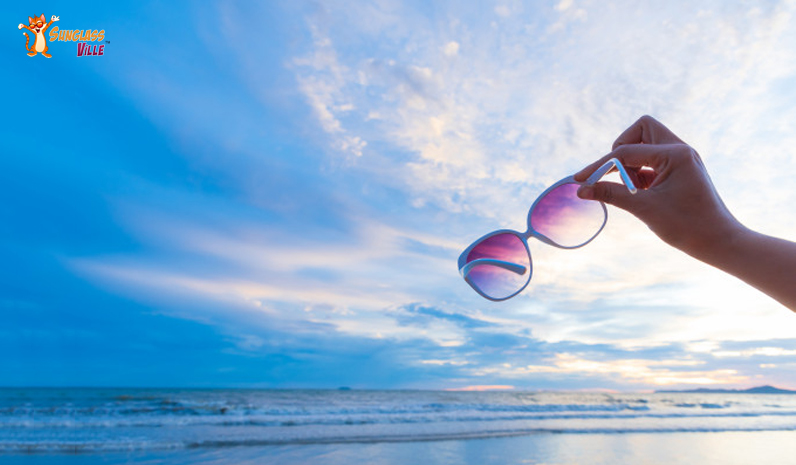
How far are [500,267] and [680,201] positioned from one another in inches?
46.8

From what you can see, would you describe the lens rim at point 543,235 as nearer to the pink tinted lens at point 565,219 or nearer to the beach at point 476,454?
the pink tinted lens at point 565,219

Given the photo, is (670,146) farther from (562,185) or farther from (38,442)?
(38,442)

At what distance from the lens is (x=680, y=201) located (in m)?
1.30

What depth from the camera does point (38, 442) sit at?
30.6 feet

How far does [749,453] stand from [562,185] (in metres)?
9.46

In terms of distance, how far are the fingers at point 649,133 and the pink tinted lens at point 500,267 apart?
2.67 ft

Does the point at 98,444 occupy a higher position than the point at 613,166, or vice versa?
the point at 613,166

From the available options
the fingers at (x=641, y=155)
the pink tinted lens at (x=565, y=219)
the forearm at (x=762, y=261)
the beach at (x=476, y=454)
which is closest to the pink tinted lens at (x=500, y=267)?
the pink tinted lens at (x=565, y=219)

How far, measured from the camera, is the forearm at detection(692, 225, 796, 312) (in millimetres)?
1058

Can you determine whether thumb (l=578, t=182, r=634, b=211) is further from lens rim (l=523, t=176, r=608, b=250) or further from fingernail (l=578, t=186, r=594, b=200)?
lens rim (l=523, t=176, r=608, b=250)

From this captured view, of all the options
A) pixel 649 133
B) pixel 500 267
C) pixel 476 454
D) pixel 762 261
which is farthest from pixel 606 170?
pixel 476 454

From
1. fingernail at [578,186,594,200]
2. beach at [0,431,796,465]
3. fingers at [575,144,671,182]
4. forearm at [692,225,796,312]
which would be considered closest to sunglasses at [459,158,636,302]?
fingernail at [578,186,594,200]

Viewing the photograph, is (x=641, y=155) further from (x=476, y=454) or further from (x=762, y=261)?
(x=476, y=454)

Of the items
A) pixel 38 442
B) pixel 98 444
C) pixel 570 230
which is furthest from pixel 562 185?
pixel 38 442
